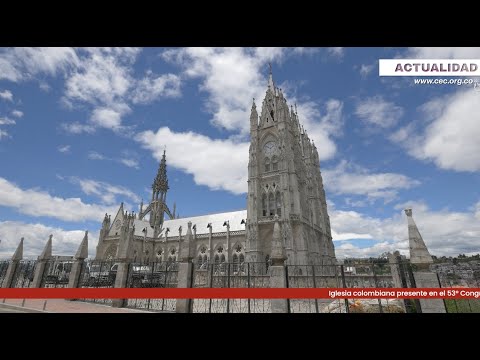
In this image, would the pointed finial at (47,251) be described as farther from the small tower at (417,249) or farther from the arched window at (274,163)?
the arched window at (274,163)

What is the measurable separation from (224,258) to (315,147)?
2977 cm

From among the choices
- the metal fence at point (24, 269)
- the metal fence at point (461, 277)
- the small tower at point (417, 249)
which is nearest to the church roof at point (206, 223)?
the metal fence at point (24, 269)

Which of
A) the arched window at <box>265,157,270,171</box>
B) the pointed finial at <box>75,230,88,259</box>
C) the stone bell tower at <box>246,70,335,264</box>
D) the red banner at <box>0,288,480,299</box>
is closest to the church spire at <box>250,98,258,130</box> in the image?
the stone bell tower at <box>246,70,335,264</box>

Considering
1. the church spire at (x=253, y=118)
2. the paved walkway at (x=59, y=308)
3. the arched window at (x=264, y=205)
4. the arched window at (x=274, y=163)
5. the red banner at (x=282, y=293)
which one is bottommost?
the paved walkway at (x=59, y=308)

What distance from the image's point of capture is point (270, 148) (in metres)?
38.4

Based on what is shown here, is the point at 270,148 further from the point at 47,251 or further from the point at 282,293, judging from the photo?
the point at 282,293

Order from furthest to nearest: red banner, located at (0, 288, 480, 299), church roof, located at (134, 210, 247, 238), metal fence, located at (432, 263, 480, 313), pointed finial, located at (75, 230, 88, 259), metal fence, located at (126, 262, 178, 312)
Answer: church roof, located at (134, 210, 247, 238) < pointed finial, located at (75, 230, 88, 259) < metal fence, located at (126, 262, 178, 312) < metal fence, located at (432, 263, 480, 313) < red banner, located at (0, 288, 480, 299)

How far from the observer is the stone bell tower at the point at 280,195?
1236 inches

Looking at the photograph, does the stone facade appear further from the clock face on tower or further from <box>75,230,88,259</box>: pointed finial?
<box>75,230,88,259</box>: pointed finial

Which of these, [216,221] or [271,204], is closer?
[271,204]

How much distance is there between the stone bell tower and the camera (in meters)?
31.4

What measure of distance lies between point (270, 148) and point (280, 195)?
27.7ft

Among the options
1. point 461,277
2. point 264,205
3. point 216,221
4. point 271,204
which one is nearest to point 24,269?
A: point 264,205
